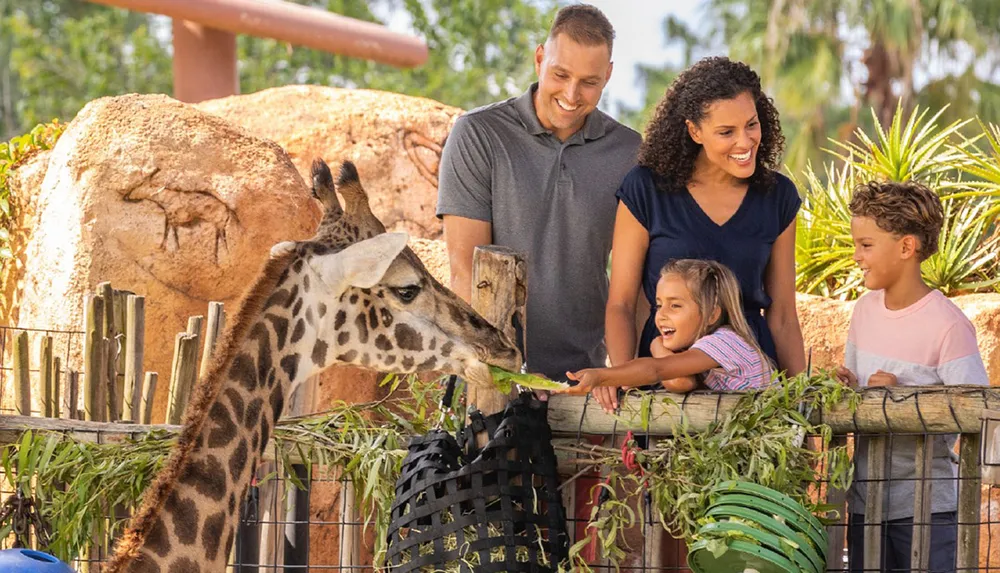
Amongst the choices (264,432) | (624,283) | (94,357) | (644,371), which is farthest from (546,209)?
(94,357)

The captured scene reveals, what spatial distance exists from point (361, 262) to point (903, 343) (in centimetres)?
204

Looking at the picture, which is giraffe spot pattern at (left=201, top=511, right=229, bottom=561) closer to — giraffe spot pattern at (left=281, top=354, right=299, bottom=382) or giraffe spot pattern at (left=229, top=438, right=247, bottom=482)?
giraffe spot pattern at (left=229, top=438, right=247, bottom=482)

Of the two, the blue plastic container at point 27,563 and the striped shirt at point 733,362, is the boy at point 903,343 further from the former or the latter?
the blue plastic container at point 27,563

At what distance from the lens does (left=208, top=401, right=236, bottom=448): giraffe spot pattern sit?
425 cm

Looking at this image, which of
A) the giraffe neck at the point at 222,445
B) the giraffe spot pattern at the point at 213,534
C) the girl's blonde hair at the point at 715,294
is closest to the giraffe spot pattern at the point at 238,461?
the giraffe neck at the point at 222,445

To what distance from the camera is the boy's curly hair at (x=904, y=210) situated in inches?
200

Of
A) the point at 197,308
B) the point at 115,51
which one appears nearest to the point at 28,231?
the point at 197,308

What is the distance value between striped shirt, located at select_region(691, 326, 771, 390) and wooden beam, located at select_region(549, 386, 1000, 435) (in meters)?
0.30

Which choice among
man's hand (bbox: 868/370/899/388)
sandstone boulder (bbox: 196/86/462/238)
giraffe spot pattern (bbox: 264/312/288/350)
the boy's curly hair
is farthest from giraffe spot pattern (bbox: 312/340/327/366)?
sandstone boulder (bbox: 196/86/462/238)

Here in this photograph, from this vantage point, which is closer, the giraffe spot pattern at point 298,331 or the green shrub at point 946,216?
the giraffe spot pattern at point 298,331

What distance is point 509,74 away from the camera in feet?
79.0

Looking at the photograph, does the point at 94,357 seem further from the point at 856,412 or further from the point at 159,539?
the point at 856,412

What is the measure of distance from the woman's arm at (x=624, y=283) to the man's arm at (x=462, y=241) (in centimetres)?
59

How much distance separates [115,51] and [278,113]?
17076 millimetres
